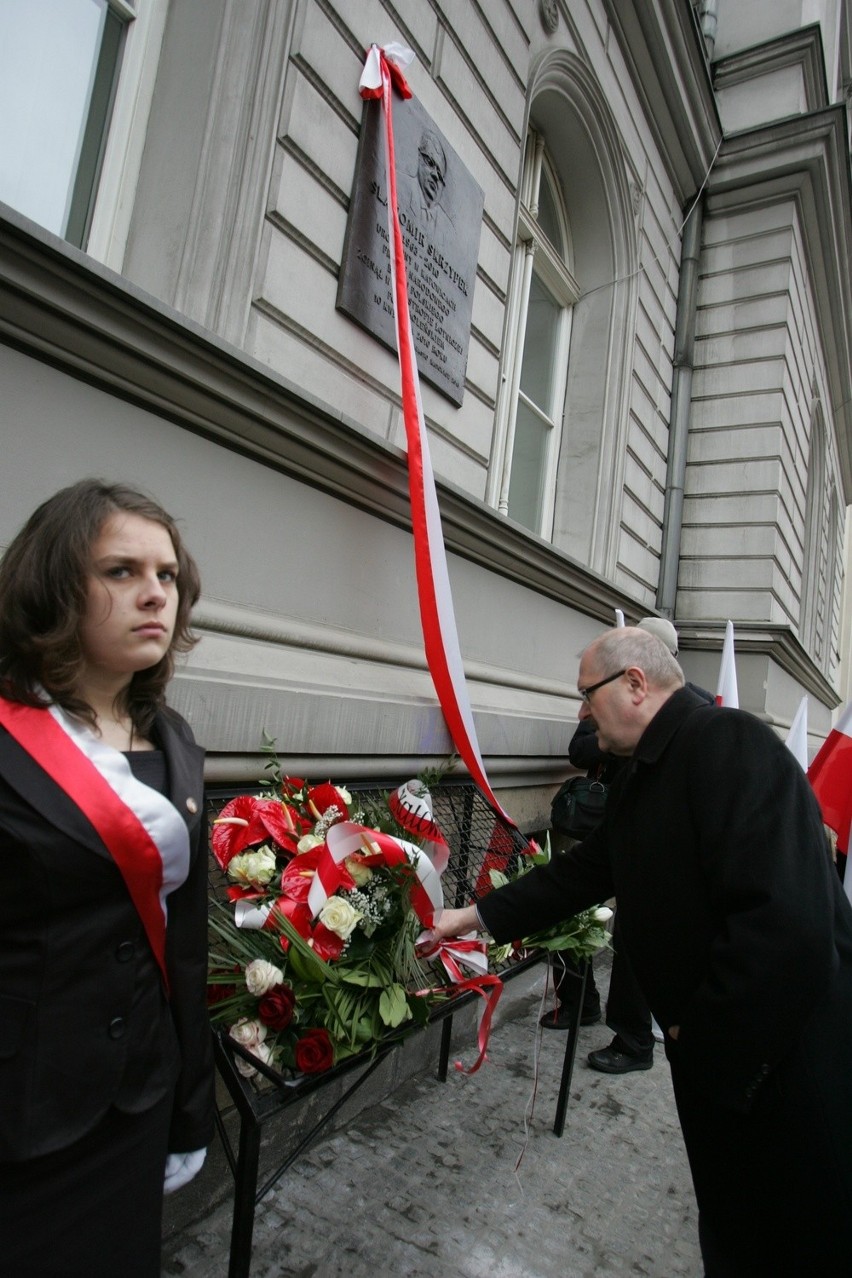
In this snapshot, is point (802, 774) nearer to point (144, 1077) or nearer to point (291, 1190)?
point (144, 1077)

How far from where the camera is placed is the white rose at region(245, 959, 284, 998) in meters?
1.79

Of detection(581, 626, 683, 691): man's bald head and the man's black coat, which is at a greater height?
detection(581, 626, 683, 691): man's bald head

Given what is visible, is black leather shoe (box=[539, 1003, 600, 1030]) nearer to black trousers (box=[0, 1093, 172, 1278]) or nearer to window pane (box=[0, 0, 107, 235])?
black trousers (box=[0, 1093, 172, 1278])

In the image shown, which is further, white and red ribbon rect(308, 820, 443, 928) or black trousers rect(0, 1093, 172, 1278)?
white and red ribbon rect(308, 820, 443, 928)

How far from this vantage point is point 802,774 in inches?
72.7

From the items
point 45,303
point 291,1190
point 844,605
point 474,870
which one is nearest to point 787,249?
point 474,870

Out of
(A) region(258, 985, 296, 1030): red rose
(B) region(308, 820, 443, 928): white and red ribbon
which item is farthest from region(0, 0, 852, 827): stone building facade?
(A) region(258, 985, 296, 1030): red rose

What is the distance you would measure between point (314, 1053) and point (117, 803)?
0.85 m

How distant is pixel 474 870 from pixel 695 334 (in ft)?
24.2

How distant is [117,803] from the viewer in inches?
48.4

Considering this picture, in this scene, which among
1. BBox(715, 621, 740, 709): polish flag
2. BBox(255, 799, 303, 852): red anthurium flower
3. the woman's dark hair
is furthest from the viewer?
BBox(715, 621, 740, 709): polish flag

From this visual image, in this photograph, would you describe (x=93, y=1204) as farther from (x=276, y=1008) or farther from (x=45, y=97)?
(x=45, y=97)

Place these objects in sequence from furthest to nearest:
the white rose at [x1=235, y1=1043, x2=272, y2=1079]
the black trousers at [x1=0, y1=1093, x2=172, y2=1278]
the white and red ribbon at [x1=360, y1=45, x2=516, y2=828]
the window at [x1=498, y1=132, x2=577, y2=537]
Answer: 1. the window at [x1=498, y1=132, x2=577, y2=537]
2. the white and red ribbon at [x1=360, y1=45, x2=516, y2=828]
3. the white rose at [x1=235, y1=1043, x2=272, y2=1079]
4. the black trousers at [x1=0, y1=1093, x2=172, y2=1278]

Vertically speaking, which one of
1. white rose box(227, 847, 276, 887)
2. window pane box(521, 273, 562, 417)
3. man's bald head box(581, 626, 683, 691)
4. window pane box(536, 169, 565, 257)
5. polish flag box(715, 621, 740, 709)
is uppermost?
window pane box(536, 169, 565, 257)
